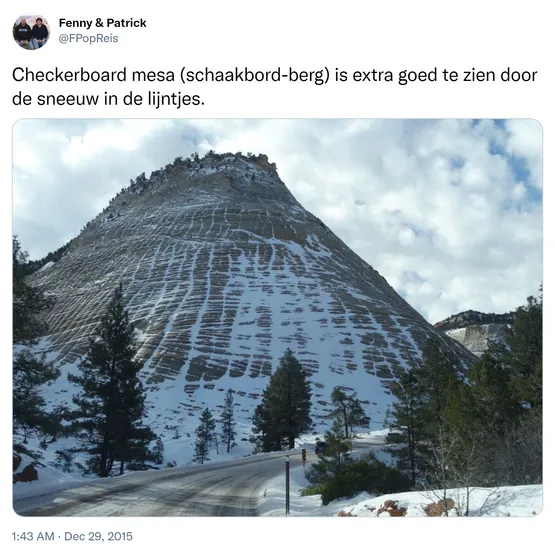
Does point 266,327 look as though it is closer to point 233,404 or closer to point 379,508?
point 233,404

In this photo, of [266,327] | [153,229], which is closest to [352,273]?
[266,327]

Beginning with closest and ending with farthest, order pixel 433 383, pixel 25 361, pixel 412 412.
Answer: pixel 25 361, pixel 412 412, pixel 433 383

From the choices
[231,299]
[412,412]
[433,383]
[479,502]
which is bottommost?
[412,412]

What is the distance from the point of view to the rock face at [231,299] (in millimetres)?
59406

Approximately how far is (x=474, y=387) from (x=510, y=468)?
10.2 meters

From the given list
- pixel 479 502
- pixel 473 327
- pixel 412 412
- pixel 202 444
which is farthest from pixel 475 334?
pixel 479 502

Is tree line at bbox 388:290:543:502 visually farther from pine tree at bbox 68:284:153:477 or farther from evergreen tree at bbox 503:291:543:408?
pine tree at bbox 68:284:153:477

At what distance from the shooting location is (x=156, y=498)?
12641mm

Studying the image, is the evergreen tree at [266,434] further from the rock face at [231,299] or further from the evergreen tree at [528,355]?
the evergreen tree at [528,355]

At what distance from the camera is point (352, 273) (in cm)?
9319

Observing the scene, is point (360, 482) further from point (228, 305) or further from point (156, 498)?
point (228, 305)

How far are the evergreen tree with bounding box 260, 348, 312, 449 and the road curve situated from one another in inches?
875

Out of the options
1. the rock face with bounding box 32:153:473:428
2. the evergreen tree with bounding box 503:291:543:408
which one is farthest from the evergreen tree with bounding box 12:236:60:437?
the rock face with bounding box 32:153:473:428
